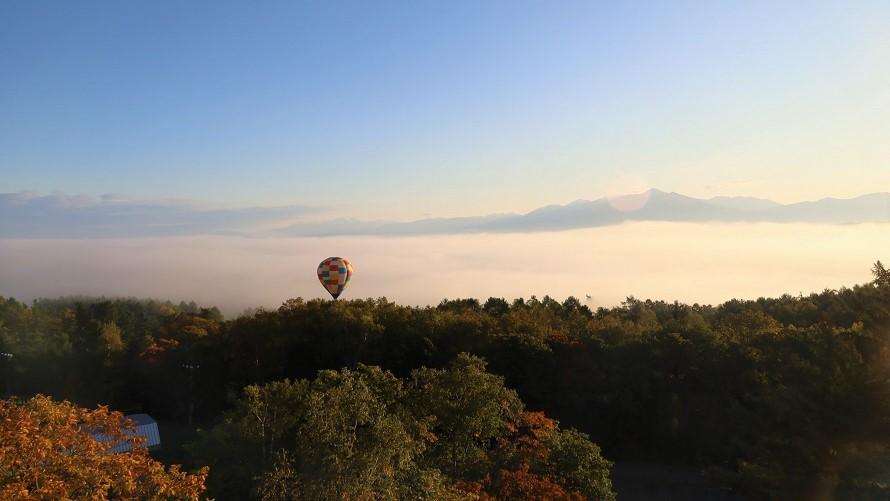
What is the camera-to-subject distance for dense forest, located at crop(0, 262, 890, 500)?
1497 centimetres

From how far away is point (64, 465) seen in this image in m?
9.59

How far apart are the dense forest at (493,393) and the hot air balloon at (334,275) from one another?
9.11 feet

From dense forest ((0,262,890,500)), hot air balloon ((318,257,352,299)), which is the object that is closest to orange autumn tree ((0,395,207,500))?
dense forest ((0,262,890,500))

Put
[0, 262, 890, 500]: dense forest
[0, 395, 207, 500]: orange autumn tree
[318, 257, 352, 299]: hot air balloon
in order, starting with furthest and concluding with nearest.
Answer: [318, 257, 352, 299]: hot air balloon
[0, 262, 890, 500]: dense forest
[0, 395, 207, 500]: orange autumn tree

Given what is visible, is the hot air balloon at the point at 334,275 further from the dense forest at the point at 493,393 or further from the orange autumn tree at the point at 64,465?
the orange autumn tree at the point at 64,465

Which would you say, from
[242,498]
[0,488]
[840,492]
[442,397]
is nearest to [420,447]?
→ [442,397]

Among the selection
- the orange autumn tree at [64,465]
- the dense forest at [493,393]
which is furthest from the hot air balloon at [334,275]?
the orange autumn tree at [64,465]

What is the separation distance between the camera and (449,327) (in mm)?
36312

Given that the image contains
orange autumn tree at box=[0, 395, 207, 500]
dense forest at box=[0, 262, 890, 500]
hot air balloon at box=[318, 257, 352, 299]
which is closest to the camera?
orange autumn tree at box=[0, 395, 207, 500]

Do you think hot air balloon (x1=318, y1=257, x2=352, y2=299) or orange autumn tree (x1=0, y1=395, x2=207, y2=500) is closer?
orange autumn tree (x1=0, y1=395, x2=207, y2=500)

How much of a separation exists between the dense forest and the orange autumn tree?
3097mm

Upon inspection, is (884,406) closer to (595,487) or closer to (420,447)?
(595,487)

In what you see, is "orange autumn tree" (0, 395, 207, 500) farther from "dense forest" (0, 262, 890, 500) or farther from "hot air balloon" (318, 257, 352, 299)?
"hot air balloon" (318, 257, 352, 299)

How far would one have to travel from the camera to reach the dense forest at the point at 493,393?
15.0 m
